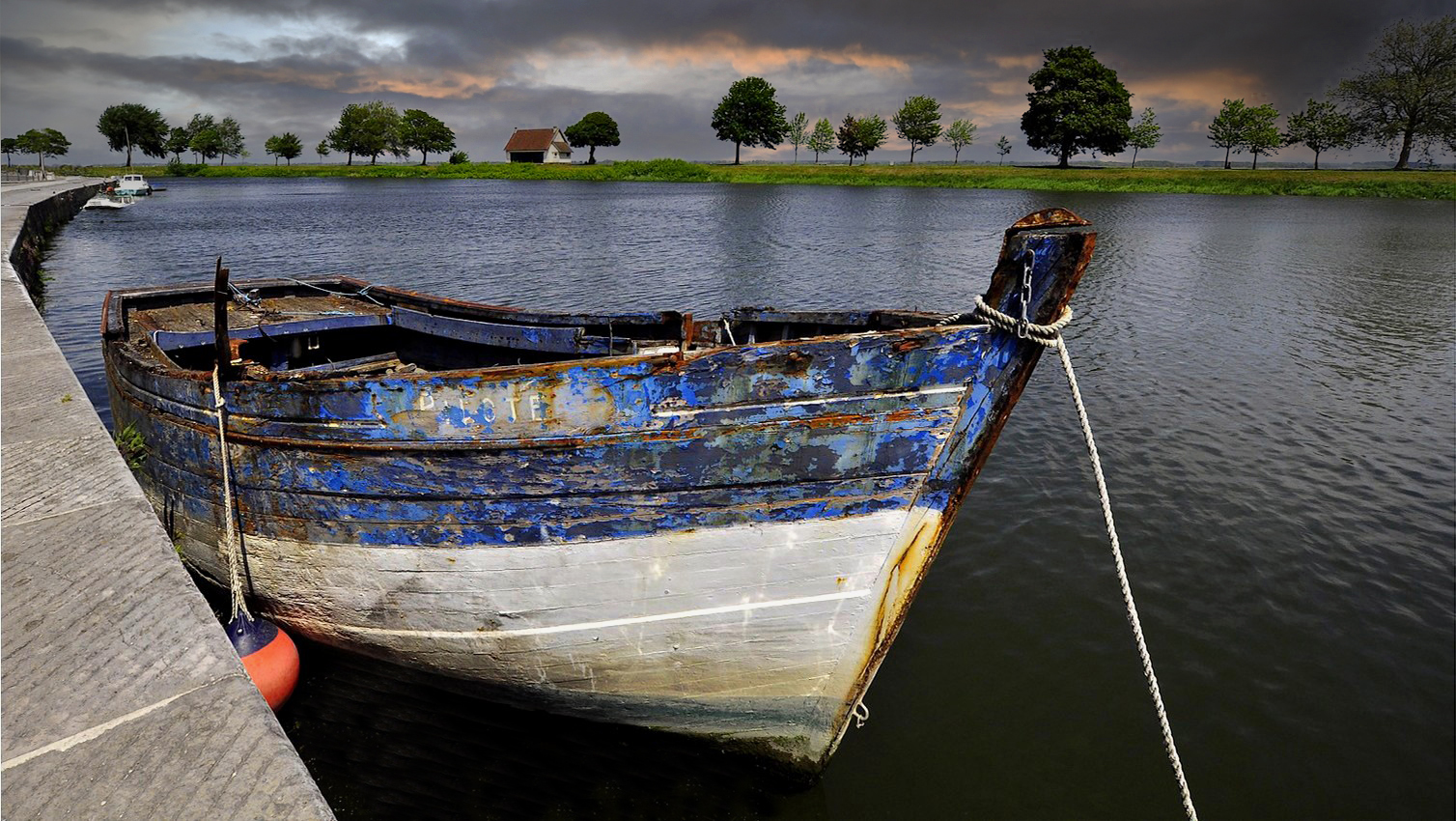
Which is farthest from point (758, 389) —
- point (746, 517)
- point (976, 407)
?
point (976, 407)

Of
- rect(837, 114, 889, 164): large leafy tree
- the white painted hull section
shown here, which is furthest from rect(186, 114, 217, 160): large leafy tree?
the white painted hull section

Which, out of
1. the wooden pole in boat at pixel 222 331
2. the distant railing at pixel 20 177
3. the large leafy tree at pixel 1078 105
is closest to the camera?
the wooden pole in boat at pixel 222 331

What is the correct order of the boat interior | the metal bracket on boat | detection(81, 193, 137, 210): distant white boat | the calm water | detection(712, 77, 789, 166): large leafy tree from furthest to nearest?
1. detection(712, 77, 789, 166): large leafy tree
2. detection(81, 193, 137, 210): distant white boat
3. the boat interior
4. the calm water
5. the metal bracket on boat

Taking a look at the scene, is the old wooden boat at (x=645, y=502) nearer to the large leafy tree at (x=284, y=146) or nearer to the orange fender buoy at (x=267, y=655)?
the orange fender buoy at (x=267, y=655)

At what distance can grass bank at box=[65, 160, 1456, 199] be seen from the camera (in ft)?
186

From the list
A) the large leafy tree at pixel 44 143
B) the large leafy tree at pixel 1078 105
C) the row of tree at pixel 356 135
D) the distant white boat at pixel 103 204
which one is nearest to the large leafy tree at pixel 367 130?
the row of tree at pixel 356 135

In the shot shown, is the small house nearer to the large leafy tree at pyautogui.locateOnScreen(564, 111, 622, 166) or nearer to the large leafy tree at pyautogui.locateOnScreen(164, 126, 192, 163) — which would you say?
the large leafy tree at pyautogui.locateOnScreen(564, 111, 622, 166)

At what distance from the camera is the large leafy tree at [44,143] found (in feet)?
348

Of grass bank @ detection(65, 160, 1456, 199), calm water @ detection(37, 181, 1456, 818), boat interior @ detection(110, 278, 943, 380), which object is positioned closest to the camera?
calm water @ detection(37, 181, 1456, 818)

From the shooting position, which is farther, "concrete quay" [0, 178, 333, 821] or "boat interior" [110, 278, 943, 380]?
"boat interior" [110, 278, 943, 380]

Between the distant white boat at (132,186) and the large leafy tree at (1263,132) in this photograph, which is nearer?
the distant white boat at (132,186)

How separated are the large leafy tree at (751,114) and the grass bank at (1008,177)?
18288 millimetres

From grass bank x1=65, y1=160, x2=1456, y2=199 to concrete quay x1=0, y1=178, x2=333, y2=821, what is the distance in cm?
6699

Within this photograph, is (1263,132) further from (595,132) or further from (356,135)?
(356,135)
